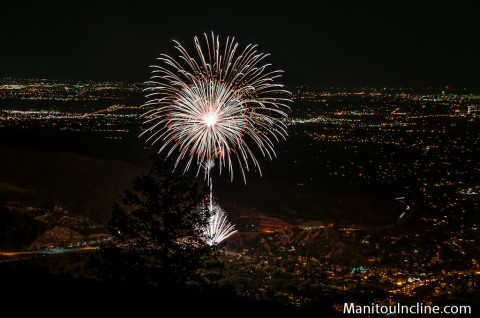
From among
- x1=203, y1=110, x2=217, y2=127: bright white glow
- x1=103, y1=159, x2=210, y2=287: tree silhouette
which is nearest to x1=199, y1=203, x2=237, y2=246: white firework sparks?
x1=203, y1=110, x2=217, y2=127: bright white glow

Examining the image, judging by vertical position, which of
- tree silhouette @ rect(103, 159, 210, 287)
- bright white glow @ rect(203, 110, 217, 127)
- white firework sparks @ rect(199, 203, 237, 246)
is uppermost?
bright white glow @ rect(203, 110, 217, 127)

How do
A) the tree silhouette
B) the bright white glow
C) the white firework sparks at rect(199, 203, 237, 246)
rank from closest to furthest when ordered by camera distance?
1. the tree silhouette
2. the bright white glow
3. the white firework sparks at rect(199, 203, 237, 246)

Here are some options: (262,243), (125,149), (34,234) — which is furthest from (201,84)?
(125,149)

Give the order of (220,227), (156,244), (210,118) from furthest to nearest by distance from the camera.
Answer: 1. (220,227)
2. (210,118)
3. (156,244)

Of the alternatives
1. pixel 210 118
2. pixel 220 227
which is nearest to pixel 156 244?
pixel 210 118

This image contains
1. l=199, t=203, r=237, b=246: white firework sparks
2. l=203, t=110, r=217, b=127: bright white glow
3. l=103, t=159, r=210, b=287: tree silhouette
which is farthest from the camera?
l=199, t=203, r=237, b=246: white firework sparks

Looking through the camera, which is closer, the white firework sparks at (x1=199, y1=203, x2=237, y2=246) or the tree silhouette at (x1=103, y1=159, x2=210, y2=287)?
the tree silhouette at (x1=103, y1=159, x2=210, y2=287)

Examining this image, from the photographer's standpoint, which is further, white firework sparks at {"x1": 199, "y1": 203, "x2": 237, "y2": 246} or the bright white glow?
white firework sparks at {"x1": 199, "y1": 203, "x2": 237, "y2": 246}

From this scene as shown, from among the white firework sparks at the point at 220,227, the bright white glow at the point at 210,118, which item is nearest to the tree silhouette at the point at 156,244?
the bright white glow at the point at 210,118

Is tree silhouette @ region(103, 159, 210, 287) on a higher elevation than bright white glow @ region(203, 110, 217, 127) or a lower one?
lower

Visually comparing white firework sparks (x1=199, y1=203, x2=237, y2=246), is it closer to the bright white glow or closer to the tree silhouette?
the bright white glow

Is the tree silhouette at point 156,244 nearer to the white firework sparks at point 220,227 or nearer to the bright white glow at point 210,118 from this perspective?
the bright white glow at point 210,118

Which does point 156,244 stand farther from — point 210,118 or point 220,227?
point 220,227
